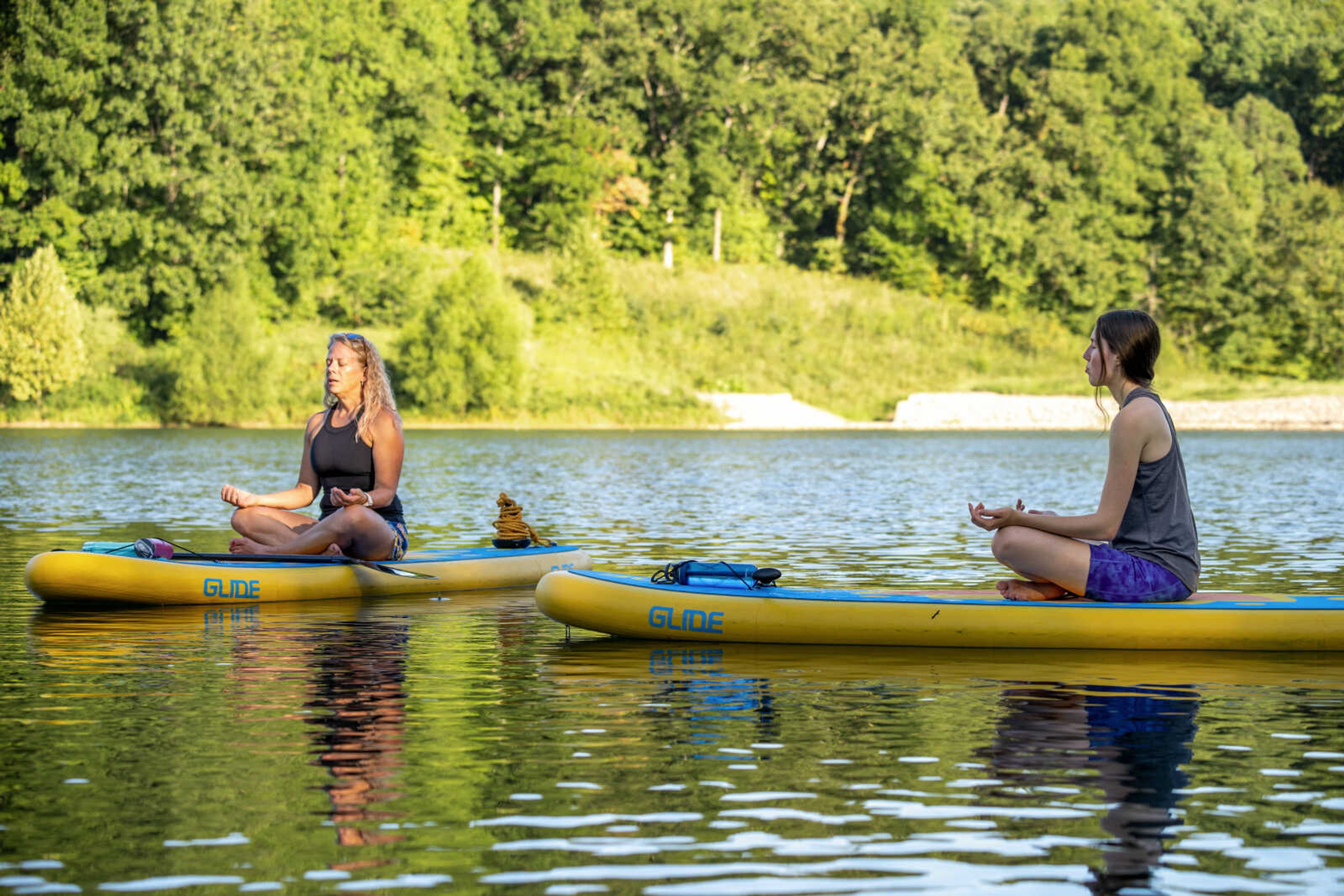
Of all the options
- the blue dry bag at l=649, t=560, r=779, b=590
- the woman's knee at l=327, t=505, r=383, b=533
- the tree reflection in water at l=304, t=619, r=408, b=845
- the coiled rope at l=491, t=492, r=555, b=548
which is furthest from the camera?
the coiled rope at l=491, t=492, r=555, b=548

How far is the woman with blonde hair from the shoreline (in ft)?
139

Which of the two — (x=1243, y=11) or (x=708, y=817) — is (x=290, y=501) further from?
(x=1243, y=11)

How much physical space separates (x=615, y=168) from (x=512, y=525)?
5843 centimetres

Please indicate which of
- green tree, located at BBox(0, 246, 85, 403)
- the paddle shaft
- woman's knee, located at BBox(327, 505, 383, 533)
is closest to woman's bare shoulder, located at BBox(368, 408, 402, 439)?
woman's knee, located at BBox(327, 505, 383, 533)

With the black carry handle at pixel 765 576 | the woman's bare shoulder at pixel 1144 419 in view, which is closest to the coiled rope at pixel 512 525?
the black carry handle at pixel 765 576

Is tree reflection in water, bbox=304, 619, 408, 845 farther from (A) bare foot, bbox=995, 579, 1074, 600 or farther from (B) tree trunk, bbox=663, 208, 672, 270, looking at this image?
(B) tree trunk, bbox=663, 208, 672, 270

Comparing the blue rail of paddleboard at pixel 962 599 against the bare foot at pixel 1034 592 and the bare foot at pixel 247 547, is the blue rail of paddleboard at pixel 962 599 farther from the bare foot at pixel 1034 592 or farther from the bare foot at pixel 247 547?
the bare foot at pixel 247 547

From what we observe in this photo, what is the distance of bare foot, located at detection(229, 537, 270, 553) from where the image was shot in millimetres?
12227

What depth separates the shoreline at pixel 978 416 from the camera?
56.8 metres

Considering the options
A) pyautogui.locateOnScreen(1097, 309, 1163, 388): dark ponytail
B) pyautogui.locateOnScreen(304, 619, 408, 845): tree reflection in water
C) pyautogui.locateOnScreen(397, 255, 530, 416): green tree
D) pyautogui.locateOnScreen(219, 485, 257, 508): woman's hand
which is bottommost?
pyautogui.locateOnScreen(304, 619, 408, 845): tree reflection in water

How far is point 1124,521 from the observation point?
9.13 m

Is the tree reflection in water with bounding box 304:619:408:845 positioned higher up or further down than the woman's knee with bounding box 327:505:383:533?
further down

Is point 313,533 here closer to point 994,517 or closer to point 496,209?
point 994,517

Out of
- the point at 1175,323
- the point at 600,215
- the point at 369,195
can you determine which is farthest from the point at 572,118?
the point at 1175,323
